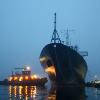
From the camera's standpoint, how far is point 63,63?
6938cm

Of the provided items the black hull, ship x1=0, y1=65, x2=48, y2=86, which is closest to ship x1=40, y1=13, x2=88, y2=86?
the black hull

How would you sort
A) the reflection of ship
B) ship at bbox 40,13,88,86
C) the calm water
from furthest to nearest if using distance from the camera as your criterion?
ship at bbox 40,13,88,86 → the reflection of ship → the calm water

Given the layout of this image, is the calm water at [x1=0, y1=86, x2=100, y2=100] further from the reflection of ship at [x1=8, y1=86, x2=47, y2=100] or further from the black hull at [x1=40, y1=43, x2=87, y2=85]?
the black hull at [x1=40, y1=43, x2=87, y2=85]

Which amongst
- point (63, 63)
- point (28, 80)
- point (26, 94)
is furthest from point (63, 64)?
point (28, 80)

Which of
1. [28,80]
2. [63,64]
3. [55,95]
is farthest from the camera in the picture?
[28,80]

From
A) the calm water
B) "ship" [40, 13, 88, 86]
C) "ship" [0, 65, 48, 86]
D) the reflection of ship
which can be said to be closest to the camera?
the calm water

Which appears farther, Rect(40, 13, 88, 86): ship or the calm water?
Rect(40, 13, 88, 86): ship

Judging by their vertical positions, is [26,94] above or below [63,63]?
below

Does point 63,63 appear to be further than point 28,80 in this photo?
No

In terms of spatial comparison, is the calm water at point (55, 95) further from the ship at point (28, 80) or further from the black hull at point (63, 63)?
the ship at point (28, 80)

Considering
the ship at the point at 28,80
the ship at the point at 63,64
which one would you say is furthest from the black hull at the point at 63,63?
the ship at the point at 28,80

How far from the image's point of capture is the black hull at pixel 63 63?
6869cm

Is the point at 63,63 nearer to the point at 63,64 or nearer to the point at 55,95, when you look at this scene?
the point at 63,64

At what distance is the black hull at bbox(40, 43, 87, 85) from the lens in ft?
225
